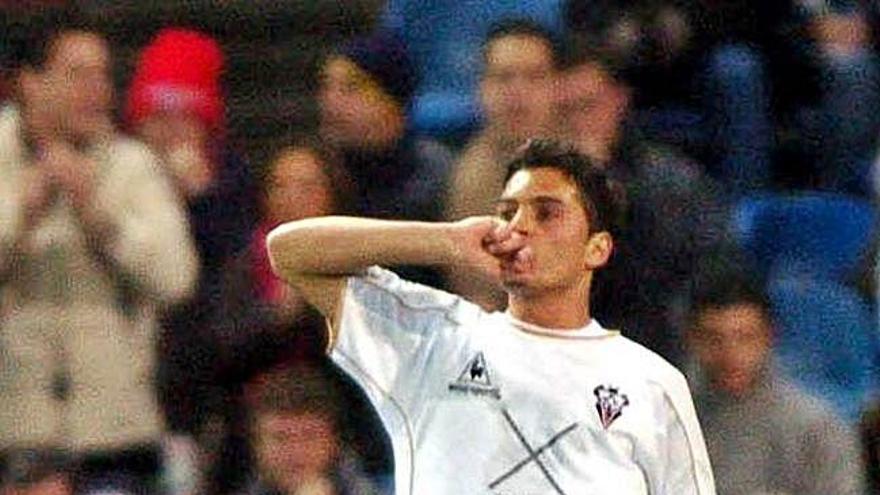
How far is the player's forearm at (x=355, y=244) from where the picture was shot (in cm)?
438

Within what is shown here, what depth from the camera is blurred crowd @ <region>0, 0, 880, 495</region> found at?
5762mm

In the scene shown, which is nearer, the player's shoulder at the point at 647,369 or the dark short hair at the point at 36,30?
the player's shoulder at the point at 647,369

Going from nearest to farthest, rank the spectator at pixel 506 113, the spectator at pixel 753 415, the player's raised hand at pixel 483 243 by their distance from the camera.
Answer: the player's raised hand at pixel 483 243
the spectator at pixel 753 415
the spectator at pixel 506 113

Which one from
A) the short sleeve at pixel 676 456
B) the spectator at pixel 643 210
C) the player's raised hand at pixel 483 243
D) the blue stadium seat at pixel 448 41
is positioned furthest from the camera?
the blue stadium seat at pixel 448 41

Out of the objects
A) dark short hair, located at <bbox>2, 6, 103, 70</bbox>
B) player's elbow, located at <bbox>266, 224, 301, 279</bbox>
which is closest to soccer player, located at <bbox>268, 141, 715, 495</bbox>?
player's elbow, located at <bbox>266, 224, 301, 279</bbox>

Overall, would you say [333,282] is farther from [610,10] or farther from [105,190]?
[610,10]

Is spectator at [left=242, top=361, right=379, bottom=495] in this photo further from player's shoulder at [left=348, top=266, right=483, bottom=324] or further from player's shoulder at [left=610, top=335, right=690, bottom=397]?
player's shoulder at [left=610, top=335, right=690, bottom=397]

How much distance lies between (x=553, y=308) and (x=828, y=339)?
1.71m

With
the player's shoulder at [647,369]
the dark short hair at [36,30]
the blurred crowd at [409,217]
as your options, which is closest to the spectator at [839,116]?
the blurred crowd at [409,217]

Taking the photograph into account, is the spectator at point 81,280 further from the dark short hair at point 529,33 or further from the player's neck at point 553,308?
the player's neck at point 553,308

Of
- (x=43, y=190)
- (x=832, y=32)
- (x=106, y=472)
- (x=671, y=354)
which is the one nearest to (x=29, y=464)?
(x=106, y=472)

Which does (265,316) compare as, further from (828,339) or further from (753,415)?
(828,339)

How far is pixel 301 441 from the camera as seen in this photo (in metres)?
5.57

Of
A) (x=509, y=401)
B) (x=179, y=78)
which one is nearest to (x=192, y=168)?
Result: (x=179, y=78)
